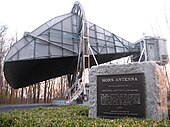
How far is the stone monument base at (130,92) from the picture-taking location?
6.11m

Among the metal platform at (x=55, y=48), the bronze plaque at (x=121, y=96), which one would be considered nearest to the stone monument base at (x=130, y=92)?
the bronze plaque at (x=121, y=96)

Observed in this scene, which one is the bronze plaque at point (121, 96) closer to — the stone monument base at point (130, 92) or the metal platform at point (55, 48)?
the stone monument base at point (130, 92)

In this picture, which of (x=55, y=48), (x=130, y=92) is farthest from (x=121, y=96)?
(x=55, y=48)

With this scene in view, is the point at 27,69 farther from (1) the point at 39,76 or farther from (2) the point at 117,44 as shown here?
(2) the point at 117,44

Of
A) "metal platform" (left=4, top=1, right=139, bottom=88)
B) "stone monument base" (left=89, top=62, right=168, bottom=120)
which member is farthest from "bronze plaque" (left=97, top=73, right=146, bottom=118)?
"metal platform" (left=4, top=1, right=139, bottom=88)

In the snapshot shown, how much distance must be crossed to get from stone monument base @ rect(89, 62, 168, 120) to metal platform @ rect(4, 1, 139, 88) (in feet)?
49.0

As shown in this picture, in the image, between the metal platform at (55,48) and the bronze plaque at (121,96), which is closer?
the bronze plaque at (121,96)

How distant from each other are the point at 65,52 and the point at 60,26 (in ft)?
10.5

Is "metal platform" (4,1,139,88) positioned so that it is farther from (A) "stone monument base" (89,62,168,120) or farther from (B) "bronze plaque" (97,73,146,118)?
(B) "bronze plaque" (97,73,146,118)

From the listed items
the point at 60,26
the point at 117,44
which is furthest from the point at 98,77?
the point at 117,44

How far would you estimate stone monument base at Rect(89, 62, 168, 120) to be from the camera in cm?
611

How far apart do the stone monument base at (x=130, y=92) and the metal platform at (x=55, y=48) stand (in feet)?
49.0

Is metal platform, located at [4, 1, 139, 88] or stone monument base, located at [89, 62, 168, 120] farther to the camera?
metal platform, located at [4, 1, 139, 88]

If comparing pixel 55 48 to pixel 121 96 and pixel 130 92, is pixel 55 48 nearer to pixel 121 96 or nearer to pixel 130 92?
pixel 121 96
